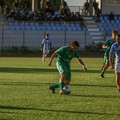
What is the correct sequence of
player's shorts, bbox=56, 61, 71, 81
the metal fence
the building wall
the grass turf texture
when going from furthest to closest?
the building wall, the metal fence, player's shorts, bbox=56, 61, 71, 81, the grass turf texture

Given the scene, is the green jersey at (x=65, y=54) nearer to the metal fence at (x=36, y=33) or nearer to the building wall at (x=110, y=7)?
the metal fence at (x=36, y=33)

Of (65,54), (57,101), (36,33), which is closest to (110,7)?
(36,33)

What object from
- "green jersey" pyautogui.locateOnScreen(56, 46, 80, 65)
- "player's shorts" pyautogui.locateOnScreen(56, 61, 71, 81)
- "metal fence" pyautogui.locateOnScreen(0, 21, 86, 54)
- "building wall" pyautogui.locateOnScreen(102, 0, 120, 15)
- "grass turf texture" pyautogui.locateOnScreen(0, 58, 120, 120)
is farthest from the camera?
"building wall" pyautogui.locateOnScreen(102, 0, 120, 15)

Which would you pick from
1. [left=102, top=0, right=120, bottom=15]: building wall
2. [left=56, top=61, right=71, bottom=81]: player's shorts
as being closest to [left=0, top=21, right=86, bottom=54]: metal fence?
[left=102, top=0, right=120, bottom=15]: building wall

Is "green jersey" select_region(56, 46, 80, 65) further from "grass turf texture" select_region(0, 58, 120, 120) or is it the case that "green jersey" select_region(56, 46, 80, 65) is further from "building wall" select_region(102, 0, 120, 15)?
"building wall" select_region(102, 0, 120, 15)

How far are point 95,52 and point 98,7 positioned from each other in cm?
1252

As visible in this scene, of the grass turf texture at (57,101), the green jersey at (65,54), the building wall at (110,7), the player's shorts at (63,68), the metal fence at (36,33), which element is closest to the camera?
the grass turf texture at (57,101)

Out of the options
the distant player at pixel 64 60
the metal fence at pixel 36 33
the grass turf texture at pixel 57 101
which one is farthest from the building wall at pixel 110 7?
the distant player at pixel 64 60

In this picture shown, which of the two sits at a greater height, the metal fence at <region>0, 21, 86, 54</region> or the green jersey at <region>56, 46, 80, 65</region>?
the green jersey at <region>56, 46, 80, 65</region>

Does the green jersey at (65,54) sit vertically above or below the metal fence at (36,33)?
above

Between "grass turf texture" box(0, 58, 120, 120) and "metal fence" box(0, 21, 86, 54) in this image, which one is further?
"metal fence" box(0, 21, 86, 54)

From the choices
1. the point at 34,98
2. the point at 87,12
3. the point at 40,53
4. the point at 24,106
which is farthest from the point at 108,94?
the point at 87,12

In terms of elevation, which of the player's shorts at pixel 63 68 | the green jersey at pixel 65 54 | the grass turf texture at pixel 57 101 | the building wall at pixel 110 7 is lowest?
the grass turf texture at pixel 57 101

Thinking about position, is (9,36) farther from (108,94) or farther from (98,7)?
(108,94)
